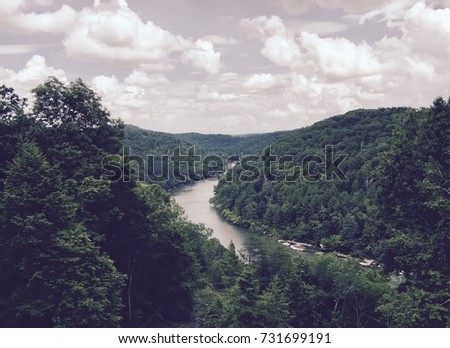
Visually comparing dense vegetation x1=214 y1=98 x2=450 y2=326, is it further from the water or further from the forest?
the water

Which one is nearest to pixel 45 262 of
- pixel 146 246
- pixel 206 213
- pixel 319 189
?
pixel 146 246

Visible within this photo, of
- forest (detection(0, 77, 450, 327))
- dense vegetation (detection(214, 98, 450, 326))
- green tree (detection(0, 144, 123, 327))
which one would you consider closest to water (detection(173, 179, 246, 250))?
dense vegetation (detection(214, 98, 450, 326))

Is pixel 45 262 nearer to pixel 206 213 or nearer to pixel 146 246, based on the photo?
pixel 146 246

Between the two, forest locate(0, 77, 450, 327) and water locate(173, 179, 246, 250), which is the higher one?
forest locate(0, 77, 450, 327)

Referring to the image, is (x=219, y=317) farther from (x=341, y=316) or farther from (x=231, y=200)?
(x=231, y=200)

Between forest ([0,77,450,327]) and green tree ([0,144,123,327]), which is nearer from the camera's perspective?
green tree ([0,144,123,327])
